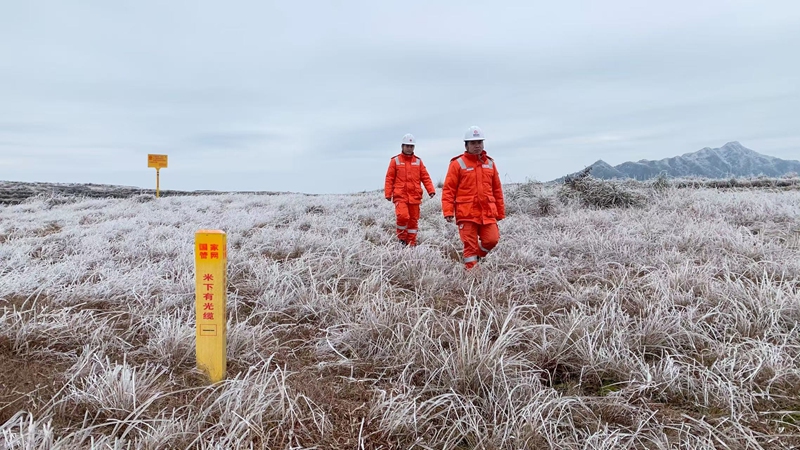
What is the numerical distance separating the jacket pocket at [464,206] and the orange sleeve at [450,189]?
12 centimetres

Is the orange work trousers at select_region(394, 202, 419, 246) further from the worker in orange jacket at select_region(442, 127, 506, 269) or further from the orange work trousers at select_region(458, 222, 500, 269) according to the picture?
the orange work trousers at select_region(458, 222, 500, 269)

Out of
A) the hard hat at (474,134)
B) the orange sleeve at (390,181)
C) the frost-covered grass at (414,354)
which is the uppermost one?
the hard hat at (474,134)

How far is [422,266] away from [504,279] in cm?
95

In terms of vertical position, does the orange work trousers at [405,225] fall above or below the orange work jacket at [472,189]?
below

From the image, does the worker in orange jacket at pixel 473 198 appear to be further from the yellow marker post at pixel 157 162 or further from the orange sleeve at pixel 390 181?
the yellow marker post at pixel 157 162

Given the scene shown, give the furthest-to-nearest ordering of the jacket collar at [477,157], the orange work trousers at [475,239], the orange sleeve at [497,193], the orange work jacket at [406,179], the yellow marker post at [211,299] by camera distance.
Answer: the orange work jacket at [406,179] < the orange sleeve at [497,193] < the jacket collar at [477,157] < the orange work trousers at [475,239] < the yellow marker post at [211,299]

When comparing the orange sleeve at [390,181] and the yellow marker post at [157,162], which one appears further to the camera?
the yellow marker post at [157,162]

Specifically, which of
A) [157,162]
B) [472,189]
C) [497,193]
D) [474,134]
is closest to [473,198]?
[472,189]

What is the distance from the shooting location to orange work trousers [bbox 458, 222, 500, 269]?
17.8 feet

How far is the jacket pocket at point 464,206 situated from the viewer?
5.45 m

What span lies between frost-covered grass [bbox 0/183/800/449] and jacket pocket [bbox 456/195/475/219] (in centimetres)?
65

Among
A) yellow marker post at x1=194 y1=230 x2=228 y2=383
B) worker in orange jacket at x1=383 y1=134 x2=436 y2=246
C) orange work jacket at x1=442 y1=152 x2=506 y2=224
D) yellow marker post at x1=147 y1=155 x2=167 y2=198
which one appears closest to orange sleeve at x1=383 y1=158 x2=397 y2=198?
worker in orange jacket at x1=383 y1=134 x2=436 y2=246

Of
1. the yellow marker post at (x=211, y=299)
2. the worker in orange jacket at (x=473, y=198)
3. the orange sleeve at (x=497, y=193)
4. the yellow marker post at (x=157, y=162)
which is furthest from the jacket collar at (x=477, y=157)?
the yellow marker post at (x=157, y=162)

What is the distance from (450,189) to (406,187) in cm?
211
